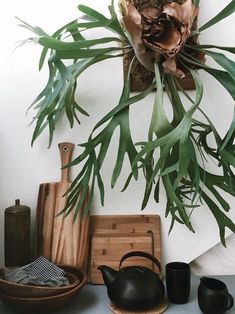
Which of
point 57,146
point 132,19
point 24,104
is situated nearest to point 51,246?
point 57,146

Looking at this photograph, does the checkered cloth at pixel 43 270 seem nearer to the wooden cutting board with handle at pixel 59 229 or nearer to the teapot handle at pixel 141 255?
the wooden cutting board with handle at pixel 59 229

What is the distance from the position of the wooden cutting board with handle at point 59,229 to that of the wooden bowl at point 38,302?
0.23m

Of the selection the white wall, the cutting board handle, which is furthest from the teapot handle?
the cutting board handle

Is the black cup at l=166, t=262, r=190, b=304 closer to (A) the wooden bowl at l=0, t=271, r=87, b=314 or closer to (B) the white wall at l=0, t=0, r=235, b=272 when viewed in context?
(B) the white wall at l=0, t=0, r=235, b=272

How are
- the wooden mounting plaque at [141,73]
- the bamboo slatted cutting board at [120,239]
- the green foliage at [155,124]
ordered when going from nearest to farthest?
the green foliage at [155,124]
the wooden mounting plaque at [141,73]
the bamboo slatted cutting board at [120,239]

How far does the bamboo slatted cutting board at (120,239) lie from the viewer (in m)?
1.34

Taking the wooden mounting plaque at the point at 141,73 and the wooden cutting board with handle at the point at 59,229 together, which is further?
the wooden cutting board with handle at the point at 59,229

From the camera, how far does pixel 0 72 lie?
1367 millimetres

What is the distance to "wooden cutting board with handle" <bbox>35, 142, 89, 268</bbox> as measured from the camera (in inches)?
52.8

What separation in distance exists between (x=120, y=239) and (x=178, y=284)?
0.27m

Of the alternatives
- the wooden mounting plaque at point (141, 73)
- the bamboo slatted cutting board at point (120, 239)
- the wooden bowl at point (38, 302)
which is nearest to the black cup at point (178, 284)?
the bamboo slatted cutting board at point (120, 239)

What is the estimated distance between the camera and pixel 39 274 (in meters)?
1.20

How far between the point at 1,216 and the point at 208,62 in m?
0.95

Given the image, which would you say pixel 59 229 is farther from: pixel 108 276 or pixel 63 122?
pixel 63 122
